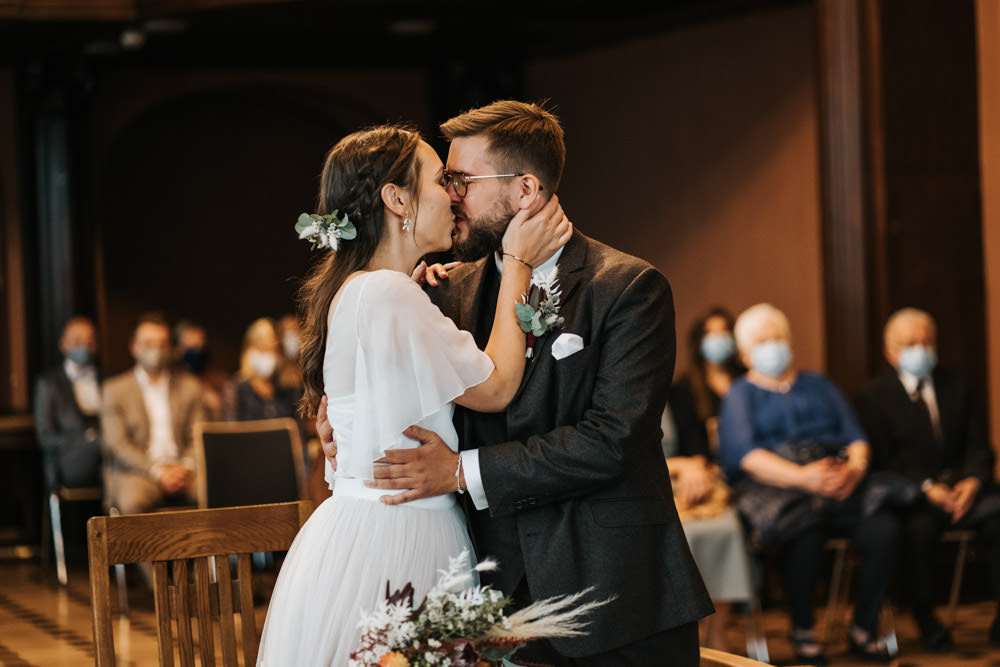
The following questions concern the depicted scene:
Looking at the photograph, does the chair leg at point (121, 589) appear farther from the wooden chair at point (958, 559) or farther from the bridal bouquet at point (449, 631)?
the bridal bouquet at point (449, 631)

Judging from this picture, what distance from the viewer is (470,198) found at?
2590 millimetres

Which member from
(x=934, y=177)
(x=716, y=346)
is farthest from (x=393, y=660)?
(x=934, y=177)

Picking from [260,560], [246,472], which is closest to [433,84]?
[260,560]

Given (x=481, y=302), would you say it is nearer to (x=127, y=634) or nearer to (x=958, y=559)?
(x=958, y=559)

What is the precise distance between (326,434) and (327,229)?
0.45 meters

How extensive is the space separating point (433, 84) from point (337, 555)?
30.5ft

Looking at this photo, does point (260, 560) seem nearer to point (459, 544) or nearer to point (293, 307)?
point (293, 307)

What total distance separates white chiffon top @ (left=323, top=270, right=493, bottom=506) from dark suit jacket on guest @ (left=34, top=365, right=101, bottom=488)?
21.3 feet

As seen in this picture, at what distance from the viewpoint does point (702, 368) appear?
7059 millimetres

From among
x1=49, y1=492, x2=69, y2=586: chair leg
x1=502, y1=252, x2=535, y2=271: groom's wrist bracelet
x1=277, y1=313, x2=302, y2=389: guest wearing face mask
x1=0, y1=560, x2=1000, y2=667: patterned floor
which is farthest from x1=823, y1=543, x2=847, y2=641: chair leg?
x1=49, y1=492, x2=69, y2=586: chair leg

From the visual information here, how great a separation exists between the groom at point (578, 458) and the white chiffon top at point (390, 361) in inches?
2.5

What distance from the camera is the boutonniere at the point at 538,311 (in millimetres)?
2449

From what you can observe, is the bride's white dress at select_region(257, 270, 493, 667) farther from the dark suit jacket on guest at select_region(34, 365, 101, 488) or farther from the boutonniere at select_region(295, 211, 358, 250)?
the dark suit jacket on guest at select_region(34, 365, 101, 488)

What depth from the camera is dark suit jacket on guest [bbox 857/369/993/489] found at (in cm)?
641
